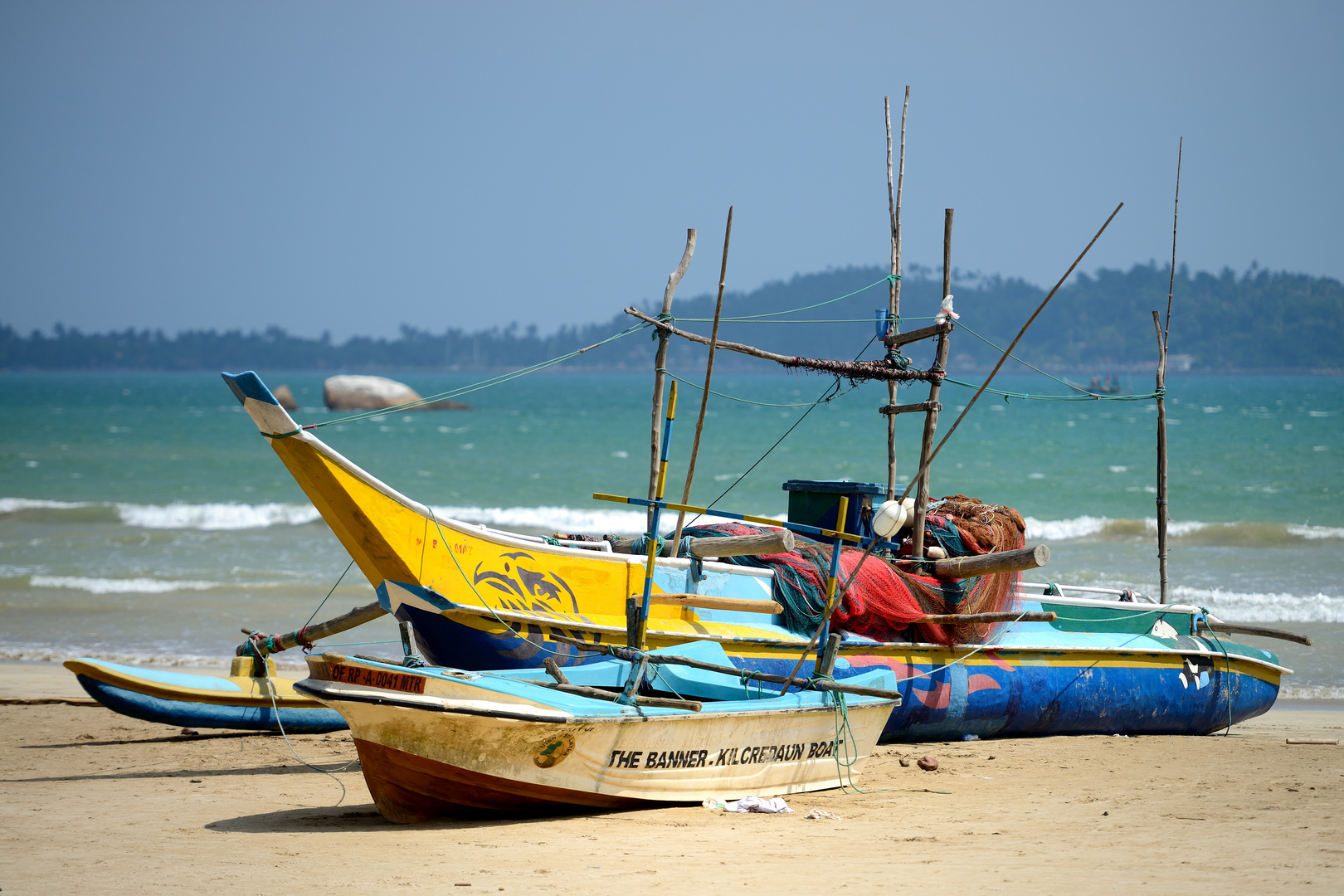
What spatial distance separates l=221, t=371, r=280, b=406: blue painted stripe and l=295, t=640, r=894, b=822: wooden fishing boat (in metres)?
1.64

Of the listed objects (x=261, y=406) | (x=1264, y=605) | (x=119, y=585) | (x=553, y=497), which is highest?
(x=261, y=406)

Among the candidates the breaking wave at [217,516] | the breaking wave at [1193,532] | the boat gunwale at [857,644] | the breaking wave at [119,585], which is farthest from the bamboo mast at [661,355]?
the breaking wave at [217,516]

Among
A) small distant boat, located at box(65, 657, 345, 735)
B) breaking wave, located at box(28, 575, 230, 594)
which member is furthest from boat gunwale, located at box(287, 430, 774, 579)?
breaking wave, located at box(28, 575, 230, 594)

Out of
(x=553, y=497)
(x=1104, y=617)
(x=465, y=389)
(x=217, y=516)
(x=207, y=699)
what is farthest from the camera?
(x=553, y=497)

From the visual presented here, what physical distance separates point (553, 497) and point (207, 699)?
86.5 feet

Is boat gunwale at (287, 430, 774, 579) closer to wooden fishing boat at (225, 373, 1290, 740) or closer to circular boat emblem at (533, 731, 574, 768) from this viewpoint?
wooden fishing boat at (225, 373, 1290, 740)

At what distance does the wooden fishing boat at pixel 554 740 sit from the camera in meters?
6.71

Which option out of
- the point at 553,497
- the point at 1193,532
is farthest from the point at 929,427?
the point at 553,497

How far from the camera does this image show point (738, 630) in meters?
9.34

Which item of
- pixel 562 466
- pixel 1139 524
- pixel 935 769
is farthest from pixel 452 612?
pixel 562 466

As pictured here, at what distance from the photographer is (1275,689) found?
11258 millimetres

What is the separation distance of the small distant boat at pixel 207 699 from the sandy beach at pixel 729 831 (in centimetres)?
27

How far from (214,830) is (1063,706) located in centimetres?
675

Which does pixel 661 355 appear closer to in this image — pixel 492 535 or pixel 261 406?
pixel 492 535
